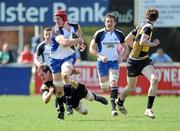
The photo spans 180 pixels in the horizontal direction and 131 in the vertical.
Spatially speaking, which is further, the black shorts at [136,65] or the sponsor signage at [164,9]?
the sponsor signage at [164,9]

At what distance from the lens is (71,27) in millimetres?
16172

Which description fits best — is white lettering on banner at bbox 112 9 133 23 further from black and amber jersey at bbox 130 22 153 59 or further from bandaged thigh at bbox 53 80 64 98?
bandaged thigh at bbox 53 80 64 98

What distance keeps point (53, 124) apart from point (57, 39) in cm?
184

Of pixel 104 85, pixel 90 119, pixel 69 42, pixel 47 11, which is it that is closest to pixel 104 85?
pixel 104 85

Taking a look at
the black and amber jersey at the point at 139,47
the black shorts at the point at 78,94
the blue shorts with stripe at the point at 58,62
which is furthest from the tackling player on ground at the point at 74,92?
the black and amber jersey at the point at 139,47

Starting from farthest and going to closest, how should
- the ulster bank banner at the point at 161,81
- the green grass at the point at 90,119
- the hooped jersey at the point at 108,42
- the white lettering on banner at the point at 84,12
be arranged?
the white lettering on banner at the point at 84,12 < the ulster bank banner at the point at 161,81 < the hooped jersey at the point at 108,42 < the green grass at the point at 90,119

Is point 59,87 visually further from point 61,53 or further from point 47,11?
point 47,11

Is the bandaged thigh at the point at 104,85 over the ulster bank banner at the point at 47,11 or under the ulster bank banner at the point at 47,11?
under

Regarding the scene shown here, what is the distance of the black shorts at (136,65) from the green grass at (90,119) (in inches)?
37.3

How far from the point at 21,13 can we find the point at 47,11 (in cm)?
97

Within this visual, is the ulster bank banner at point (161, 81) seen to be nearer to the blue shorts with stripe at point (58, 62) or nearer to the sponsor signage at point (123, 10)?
the sponsor signage at point (123, 10)

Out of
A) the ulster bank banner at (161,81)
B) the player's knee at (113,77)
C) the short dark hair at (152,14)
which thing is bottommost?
the ulster bank banner at (161,81)

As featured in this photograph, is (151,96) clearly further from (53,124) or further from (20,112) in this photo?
(20,112)

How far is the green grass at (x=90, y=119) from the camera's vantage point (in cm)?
1422
